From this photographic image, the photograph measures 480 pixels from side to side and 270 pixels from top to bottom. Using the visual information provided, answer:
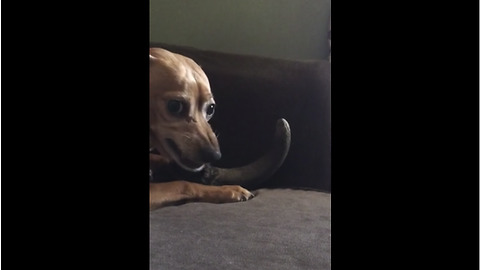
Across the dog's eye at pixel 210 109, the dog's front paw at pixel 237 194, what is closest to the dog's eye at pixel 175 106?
the dog's eye at pixel 210 109

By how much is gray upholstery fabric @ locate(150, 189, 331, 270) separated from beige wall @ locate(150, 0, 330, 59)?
2.28ft

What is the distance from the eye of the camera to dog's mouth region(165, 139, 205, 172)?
2111mm

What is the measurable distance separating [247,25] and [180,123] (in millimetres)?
570

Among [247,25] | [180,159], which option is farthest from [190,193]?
[247,25]

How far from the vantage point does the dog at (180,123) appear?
6.88ft

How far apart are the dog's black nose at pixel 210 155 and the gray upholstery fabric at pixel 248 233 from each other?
21cm

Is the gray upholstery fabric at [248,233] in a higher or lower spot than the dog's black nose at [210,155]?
lower

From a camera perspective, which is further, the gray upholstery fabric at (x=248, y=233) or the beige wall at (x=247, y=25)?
the beige wall at (x=247, y=25)

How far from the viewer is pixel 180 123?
2104 millimetres

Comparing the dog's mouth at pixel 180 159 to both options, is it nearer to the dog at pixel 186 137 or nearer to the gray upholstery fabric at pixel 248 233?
the dog at pixel 186 137

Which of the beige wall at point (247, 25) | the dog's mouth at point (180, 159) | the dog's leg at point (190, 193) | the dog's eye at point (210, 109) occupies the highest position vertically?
the beige wall at point (247, 25)

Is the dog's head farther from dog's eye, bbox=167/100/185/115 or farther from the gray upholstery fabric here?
the gray upholstery fabric
